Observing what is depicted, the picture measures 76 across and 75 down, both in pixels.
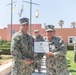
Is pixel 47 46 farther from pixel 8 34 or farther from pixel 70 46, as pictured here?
pixel 8 34

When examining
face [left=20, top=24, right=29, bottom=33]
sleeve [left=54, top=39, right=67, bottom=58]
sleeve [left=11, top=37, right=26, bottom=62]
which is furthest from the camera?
sleeve [left=54, top=39, right=67, bottom=58]

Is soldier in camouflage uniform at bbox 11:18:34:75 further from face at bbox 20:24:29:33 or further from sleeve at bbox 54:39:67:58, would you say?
sleeve at bbox 54:39:67:58

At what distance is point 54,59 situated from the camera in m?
5.16

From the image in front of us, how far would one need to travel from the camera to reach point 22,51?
4.95 meters

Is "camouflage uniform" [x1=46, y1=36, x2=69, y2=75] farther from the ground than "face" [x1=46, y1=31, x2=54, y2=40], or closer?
closer

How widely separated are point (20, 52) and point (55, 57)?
27.6 inches

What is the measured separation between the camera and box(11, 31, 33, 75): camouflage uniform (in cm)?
486

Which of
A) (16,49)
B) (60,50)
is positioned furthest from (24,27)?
(60,50)

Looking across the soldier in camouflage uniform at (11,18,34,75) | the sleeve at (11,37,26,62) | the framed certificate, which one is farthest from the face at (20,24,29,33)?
the framed certificate

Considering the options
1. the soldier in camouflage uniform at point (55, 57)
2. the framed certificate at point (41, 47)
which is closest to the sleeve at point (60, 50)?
the soldier in camouflage uniform at point (55, 57)

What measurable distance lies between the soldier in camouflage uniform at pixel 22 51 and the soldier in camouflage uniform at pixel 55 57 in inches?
14.9

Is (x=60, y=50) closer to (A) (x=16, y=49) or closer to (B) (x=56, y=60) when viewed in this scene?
(B) (x=56, y=60)

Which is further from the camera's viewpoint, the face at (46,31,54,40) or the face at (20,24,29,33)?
the face at (46,31,54,40)

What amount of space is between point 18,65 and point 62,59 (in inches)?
34.0
